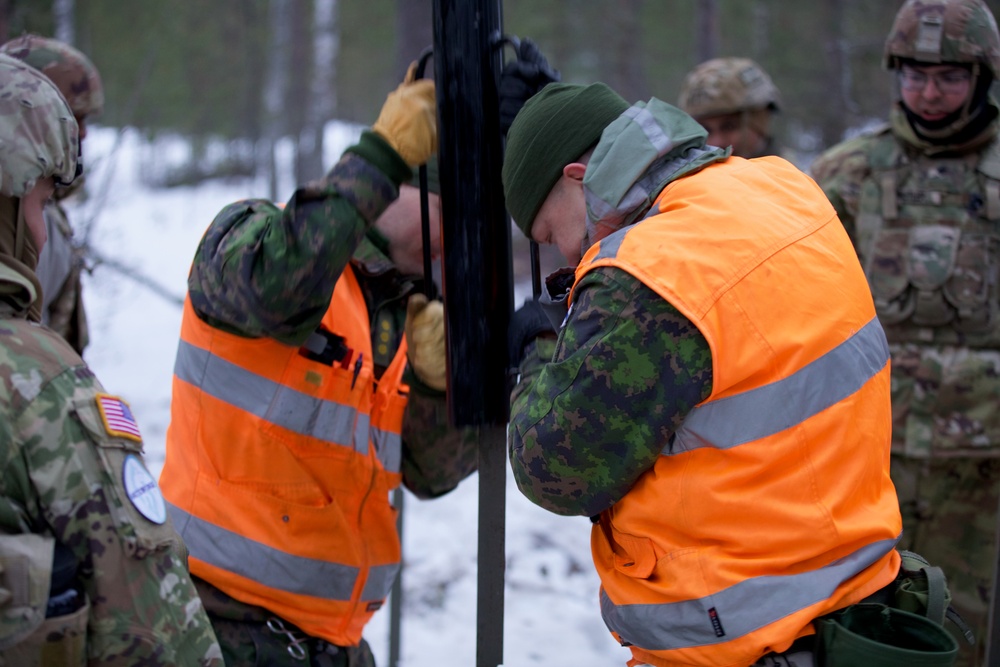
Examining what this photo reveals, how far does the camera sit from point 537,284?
7.06ft

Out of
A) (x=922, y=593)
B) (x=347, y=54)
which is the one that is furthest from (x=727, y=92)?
(x=347, y=54)

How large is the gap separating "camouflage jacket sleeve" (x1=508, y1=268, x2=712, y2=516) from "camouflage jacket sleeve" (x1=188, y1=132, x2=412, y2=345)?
0.66m

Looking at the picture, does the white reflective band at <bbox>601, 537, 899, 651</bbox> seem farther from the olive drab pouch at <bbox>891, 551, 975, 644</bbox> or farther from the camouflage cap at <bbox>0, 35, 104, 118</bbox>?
the camouflage cap at <bbox>0, 35, 104, 118</bbox>

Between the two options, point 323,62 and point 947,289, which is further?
point 323,62

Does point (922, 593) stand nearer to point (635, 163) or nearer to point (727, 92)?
point (635, 163)

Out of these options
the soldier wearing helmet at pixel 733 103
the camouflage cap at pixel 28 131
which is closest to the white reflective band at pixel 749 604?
the camouflage cap at pixel 28 131

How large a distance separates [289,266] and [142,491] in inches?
25.4

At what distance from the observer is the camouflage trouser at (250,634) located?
7.73ft

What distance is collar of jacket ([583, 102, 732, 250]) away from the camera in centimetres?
176

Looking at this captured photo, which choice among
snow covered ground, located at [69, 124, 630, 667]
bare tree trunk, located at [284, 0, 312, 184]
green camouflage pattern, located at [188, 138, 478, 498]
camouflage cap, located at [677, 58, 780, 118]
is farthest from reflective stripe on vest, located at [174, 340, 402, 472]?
bare tree trunk, located at [284, 0, 312, 184]

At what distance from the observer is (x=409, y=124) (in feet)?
7.07

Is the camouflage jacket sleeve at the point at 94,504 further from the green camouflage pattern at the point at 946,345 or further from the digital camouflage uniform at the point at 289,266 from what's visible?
the green camouflage pattern at the point at 946,345

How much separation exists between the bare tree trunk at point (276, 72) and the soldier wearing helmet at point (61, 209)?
46.8 ft

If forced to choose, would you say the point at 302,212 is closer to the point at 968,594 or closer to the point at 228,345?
the point at 228,345
